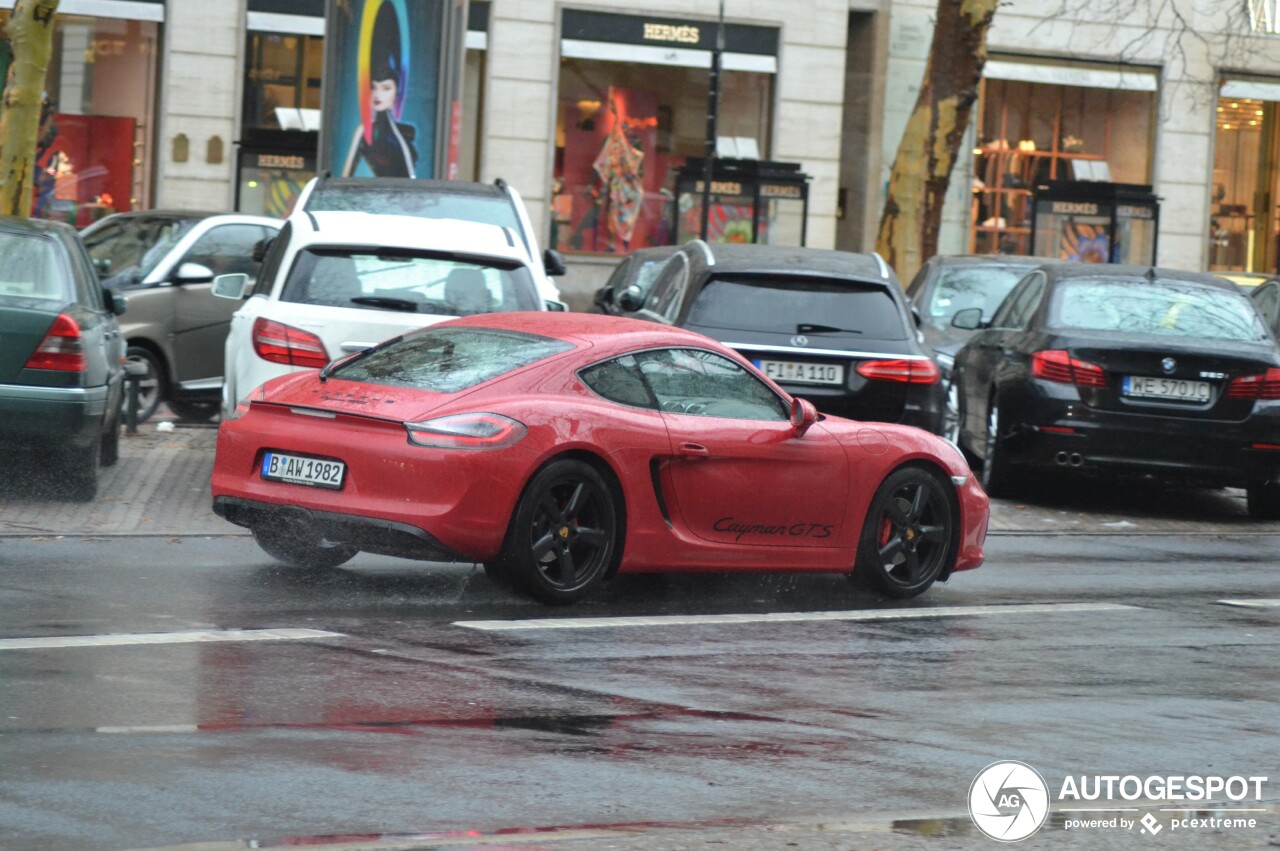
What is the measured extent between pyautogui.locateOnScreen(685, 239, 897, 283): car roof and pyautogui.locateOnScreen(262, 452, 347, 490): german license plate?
4.85 metres

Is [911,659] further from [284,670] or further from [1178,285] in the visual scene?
[1178,285]

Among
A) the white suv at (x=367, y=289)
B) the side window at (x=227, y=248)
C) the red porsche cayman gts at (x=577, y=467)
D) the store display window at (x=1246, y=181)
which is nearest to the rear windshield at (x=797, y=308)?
the white suv at (x=367, y=289)

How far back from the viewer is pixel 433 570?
34.7 ft

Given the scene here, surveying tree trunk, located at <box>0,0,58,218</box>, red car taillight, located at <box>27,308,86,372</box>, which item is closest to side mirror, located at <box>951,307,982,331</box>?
red car taillight, located at <box>27,308,86,372</box>

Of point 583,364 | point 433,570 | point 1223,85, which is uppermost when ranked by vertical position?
point 1223,85

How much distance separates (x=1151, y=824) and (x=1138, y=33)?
33927 mm

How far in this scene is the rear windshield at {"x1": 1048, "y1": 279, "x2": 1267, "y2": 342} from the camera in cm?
1527

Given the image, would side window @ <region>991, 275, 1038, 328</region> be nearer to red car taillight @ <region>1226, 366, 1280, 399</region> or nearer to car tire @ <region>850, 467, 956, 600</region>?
red car taillight @ <region>1226, 366, 1280, 399</region>

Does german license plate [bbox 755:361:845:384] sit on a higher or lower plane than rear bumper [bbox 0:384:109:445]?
higher

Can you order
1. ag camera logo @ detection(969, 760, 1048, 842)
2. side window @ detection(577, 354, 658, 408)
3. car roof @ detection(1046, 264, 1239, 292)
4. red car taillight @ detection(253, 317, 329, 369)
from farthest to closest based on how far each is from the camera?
car roof @ detection(1046, 264, 1239, 292) → red car taillight @ detection(253, 317, 329, 369) → side window @ detection(577, 354, 658, 408) → ag camera logo @ detection(969, 760, 1048, 842)

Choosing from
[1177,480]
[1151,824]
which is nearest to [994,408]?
[1177,480]

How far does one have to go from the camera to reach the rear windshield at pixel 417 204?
46.4 ft

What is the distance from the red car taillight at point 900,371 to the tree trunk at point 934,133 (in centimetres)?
→ 1291

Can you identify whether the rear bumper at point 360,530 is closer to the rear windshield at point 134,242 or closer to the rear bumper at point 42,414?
the rear bumper at point 42,414
